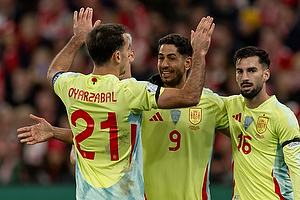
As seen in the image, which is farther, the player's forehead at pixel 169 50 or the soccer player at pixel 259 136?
the player's forehead at pixel 169 50

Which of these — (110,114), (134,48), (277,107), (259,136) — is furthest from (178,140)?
(134,48)

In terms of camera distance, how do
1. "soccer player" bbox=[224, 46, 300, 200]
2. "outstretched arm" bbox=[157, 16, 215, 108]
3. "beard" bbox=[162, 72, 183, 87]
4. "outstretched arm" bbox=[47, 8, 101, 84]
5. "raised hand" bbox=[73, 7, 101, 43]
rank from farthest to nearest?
"beard" bbox=[162, 72, 183, 87], "soccer player" bbox=[224, 46, 300, 200], "raised hand" bbox=[73, 7, 101, 43], "outstretched arm" bbox=[47, 8, 101, 84], "outstretched arm" bbox=[157, 16, 215, 108]

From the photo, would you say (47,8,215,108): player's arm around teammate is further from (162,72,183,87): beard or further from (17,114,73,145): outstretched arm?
(162,72,183,87): beard

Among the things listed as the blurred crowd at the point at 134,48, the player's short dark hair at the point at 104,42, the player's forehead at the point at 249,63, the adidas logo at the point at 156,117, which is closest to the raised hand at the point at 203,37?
the player's short dark hair at the point at 104,42

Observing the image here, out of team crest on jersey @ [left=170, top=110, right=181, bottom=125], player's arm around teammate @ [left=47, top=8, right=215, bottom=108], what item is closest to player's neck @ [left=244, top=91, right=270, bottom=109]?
team crest on jersey @ [left=170, top=110, right=181, bottom=125]

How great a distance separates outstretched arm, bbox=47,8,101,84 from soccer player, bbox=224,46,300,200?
1.62m

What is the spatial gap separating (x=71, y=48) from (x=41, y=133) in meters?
0.87

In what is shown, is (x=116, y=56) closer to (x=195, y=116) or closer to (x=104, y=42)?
(x=104, y=42)

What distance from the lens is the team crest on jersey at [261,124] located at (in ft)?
18.1

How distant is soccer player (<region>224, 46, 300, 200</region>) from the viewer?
5.45 m

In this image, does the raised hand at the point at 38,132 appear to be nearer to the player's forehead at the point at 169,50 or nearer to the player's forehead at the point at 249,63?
the player's forehead at the point at 169,50

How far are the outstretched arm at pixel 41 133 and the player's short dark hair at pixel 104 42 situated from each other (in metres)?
0.98

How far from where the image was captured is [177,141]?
5.71 m

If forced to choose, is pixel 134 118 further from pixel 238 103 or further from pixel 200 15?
pixel 200 15
